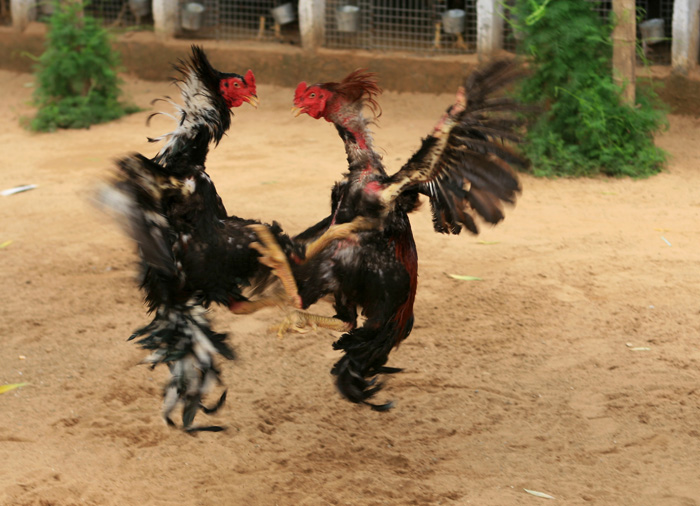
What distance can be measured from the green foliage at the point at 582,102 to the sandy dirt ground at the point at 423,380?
2.39 ft

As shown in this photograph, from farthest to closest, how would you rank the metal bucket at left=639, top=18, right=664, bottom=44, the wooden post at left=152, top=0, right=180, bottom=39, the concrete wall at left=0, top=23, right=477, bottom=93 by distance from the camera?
the wooden post at left=152, top=0, right=180, bottom=39
the concrete wall at left=0, top=23, right=477, bottom=93
the metal bucket at left=639, top=18, right=664, bottom=44

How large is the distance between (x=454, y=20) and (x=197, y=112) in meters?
7.25

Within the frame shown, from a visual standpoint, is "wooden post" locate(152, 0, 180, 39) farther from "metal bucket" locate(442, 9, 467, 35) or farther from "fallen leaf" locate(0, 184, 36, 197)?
"fallen leaf" locate(0, 184, 36, 197)

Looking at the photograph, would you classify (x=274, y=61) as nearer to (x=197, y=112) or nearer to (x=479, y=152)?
(x=197, y=112)

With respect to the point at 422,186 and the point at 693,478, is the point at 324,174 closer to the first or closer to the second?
the point at 422,186

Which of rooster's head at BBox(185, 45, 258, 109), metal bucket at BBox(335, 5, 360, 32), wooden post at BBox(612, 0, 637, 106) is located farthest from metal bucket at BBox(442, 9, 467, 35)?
rooster's head at BBox(185, 45, 258, 109)

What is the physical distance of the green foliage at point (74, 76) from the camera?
9.31 metres

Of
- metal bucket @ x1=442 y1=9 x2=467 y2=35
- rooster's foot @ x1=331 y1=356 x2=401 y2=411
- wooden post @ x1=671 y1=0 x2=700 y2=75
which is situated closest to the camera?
rooster's foot @ x1=331 y1=356 x2=401 y2=411

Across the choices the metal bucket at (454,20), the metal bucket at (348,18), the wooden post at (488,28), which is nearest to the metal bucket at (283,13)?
the metal bucket at (348,18)

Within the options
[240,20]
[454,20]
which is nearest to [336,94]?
[454,20]

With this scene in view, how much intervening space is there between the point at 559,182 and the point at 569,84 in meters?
0.94

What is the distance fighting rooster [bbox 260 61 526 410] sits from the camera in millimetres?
3006

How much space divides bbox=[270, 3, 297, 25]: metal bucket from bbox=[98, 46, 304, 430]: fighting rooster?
7795mm

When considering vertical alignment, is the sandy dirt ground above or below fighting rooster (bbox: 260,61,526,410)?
below
